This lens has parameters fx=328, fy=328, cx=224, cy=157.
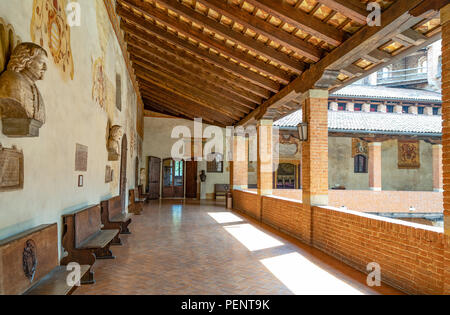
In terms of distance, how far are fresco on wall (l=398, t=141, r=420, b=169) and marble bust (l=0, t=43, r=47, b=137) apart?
18.9 metres

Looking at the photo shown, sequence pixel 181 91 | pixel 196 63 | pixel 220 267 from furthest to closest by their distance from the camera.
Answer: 1. pixel 181 91
2. pixel 196 63
3. pixel 220 267

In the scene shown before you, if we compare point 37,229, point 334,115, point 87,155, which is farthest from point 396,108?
point 37,229

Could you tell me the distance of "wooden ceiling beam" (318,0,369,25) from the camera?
13.7 feet

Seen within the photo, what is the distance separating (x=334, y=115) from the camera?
52.6ft

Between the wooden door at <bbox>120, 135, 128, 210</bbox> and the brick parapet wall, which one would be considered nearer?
the brick parapet wall

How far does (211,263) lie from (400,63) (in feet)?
87.6

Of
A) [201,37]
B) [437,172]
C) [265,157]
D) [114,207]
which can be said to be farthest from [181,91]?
[437,172]

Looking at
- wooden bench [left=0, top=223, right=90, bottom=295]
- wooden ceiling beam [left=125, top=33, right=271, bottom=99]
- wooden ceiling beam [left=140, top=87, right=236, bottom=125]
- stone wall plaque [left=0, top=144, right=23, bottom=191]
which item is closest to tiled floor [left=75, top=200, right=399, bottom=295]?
wooden bench [left=0, top=223, right=90, bottom=295]

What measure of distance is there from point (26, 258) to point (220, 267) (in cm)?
274

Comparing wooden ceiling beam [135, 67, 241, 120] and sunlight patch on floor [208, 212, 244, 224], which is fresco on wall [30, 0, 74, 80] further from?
wooden ceiling beam [135, 67, 241, 120]

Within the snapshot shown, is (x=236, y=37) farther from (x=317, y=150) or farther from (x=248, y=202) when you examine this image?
(x=248, y=202)

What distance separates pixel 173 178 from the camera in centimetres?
1775
